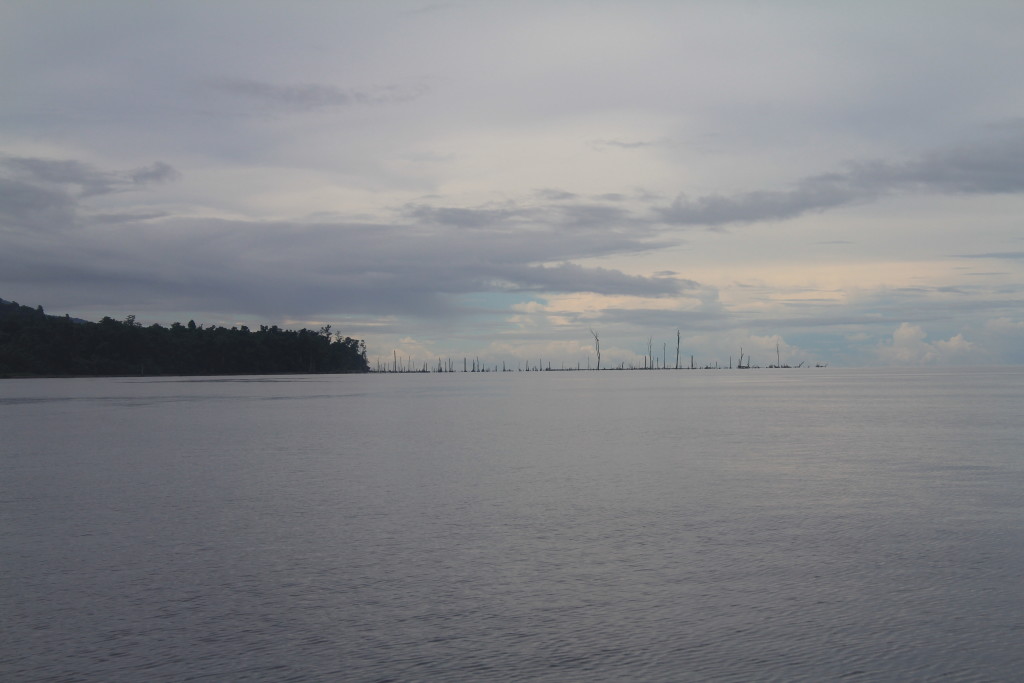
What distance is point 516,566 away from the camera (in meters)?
12.4

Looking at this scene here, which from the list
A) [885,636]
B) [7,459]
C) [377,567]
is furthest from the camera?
[7,459]

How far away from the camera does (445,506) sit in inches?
693

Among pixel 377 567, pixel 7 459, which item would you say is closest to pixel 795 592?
pixel 377 567

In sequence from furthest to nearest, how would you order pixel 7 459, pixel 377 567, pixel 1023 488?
pixel 7 459
pixel 1023 488
pixel 377 567

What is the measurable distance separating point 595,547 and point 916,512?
6.87 m

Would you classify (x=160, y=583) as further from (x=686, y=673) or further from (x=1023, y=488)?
(x=1023, y=488)

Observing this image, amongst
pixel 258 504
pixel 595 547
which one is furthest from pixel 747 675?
pixel 258 504

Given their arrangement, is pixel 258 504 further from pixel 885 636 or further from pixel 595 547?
pixel 885 636

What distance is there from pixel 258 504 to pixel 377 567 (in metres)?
6.49

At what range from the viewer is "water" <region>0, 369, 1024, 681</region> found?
867 centimetres

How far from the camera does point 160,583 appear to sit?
11.5 meters

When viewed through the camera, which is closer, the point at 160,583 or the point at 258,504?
the point at 160,583

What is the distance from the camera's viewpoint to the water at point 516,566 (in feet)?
28.5

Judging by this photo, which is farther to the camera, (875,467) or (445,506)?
(875,467)
